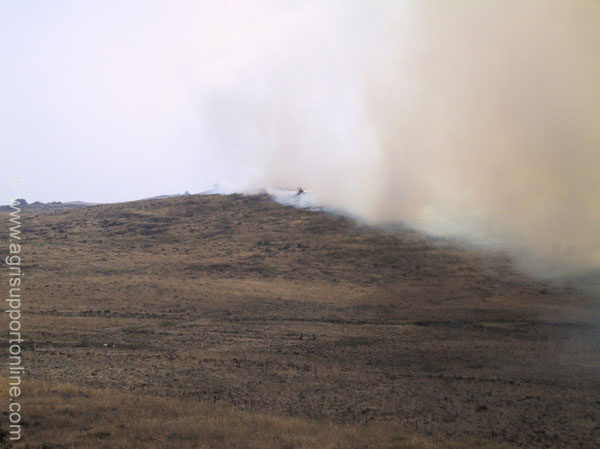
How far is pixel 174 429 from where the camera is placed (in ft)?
26.7

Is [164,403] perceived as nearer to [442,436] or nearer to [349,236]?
[442,436]

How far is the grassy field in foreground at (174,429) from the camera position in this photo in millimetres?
7613

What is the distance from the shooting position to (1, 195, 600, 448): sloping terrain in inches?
A: 400

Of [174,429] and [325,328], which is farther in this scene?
[325,328]

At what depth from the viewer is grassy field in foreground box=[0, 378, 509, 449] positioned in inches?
300

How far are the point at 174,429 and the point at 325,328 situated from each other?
9.83m

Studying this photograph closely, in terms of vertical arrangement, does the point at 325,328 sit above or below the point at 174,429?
above

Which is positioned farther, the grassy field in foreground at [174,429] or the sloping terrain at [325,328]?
the sloping terrain at [325,328]

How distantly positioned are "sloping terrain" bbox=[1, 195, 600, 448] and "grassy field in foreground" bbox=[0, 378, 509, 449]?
70cm

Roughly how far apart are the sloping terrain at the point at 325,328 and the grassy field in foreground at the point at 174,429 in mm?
703

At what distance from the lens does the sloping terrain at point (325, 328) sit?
1016 centimetres

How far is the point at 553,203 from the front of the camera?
82.4ft

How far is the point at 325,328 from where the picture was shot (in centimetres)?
1755

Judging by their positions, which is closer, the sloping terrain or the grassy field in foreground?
the grassy field in foreground
